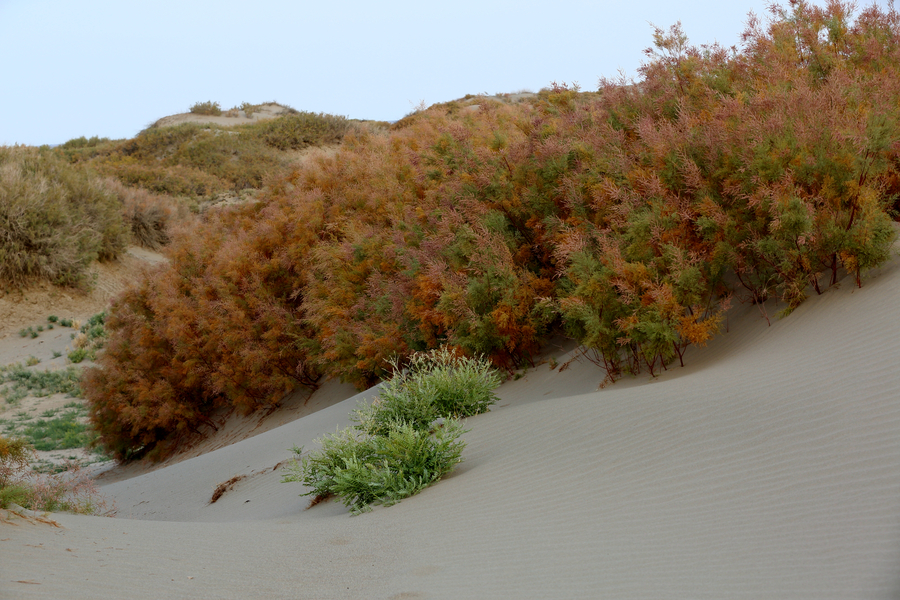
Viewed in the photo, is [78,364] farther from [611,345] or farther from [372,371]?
[611,345]

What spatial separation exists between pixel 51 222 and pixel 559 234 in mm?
25660

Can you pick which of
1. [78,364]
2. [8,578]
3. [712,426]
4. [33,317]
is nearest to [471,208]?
[712,426]

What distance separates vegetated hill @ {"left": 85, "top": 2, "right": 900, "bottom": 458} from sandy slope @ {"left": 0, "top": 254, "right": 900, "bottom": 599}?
1.01m

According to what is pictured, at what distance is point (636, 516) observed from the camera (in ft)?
15.6

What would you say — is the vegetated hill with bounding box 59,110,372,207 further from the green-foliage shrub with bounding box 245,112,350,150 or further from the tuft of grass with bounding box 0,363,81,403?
the tuft of grass with bounding box 0,363,81,403

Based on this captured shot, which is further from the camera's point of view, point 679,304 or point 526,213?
point 526,213

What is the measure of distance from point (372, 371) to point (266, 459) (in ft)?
11.1

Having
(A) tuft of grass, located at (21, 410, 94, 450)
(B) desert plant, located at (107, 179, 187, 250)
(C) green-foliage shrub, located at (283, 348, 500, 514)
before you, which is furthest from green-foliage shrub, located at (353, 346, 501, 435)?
(B) desert plant, located at (107, 179, 187, 250)

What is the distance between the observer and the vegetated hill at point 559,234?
8094 millimetres

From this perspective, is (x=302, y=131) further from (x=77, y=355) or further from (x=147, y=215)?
(x=77, y=355)

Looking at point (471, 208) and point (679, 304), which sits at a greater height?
point (471, 208)

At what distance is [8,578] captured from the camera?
13.0 feet

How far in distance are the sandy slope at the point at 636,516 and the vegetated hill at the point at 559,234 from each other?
101 cm

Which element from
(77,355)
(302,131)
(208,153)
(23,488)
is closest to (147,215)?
(77,355)
